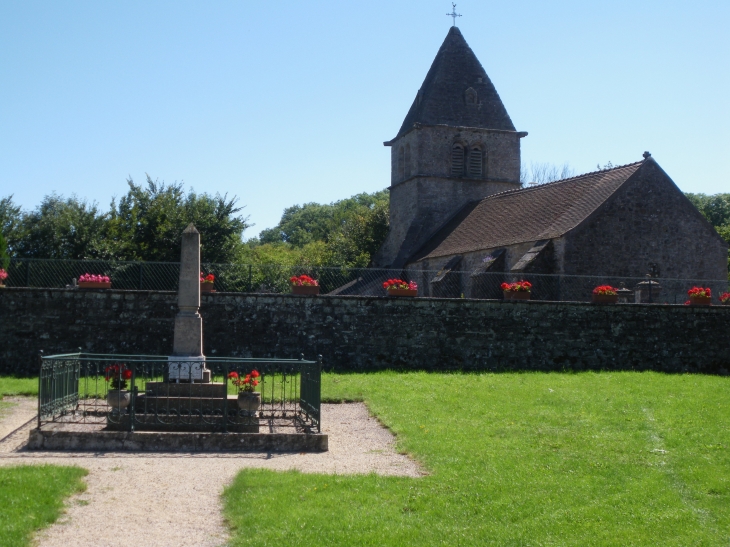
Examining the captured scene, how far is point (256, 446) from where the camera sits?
10844 mm

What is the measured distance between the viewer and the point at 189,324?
12.7 meters

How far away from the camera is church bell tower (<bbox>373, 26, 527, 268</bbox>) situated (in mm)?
37000

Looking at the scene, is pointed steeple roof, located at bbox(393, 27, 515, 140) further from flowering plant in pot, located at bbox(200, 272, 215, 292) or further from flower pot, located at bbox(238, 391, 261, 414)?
flower pot, located at bbox(238, 391, 261, 414)

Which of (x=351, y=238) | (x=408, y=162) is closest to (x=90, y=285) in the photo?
(x=408, y=162)

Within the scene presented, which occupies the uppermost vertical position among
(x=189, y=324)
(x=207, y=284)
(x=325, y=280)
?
(x=325, y=280)

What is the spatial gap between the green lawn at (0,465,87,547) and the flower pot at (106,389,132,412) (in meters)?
2.36

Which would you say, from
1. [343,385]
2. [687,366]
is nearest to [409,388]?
[343,385]

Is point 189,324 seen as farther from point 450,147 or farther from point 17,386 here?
point 450,147

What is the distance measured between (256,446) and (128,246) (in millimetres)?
25688

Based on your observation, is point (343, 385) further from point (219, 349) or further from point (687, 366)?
point (687, 366)

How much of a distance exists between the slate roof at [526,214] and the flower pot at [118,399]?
648 inches

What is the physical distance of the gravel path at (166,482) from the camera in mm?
7168

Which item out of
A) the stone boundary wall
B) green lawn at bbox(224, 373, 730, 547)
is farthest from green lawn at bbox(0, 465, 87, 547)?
the stone boundary wall

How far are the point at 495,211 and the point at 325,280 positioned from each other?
910 cm
